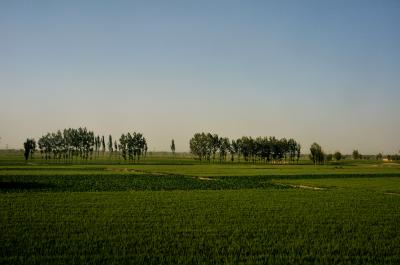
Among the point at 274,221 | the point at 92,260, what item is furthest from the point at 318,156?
the point at 92,260

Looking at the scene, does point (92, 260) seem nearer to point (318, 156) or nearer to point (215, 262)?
point (215, 262)

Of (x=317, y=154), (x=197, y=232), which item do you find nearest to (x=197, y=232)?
(x=197, y=232)

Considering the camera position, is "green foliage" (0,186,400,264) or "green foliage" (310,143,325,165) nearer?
"green foliage" (0,186,400,264)

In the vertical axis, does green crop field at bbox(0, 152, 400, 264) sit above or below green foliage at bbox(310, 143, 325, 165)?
below

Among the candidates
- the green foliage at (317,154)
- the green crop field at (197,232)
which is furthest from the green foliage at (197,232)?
the green foliage at (317,154)

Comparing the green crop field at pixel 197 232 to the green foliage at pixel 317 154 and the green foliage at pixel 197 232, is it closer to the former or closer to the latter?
the green foliage at pixel 197 232

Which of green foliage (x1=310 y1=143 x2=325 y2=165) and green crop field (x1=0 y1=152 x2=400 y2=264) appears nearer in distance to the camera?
green crop field (x1=0 y1=152 x2=400 y2=264)

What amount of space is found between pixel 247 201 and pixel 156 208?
8829 millimetres

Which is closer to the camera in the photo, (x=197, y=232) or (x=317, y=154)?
(x=197, y=232)

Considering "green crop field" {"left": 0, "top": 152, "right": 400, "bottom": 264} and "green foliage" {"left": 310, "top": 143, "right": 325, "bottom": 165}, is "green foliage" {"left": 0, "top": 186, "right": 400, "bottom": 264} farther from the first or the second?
"green foliage" {"left": 310, "top": 143, "right": 325, "bottom": 165}

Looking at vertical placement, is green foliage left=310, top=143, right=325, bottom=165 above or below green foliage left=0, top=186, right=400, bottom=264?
above

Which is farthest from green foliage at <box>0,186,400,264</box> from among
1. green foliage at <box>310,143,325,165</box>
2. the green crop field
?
green foliage at <box>310,143,325,165</box>

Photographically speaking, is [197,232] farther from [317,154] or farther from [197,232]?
[317,154]

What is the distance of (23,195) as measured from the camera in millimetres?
39688
